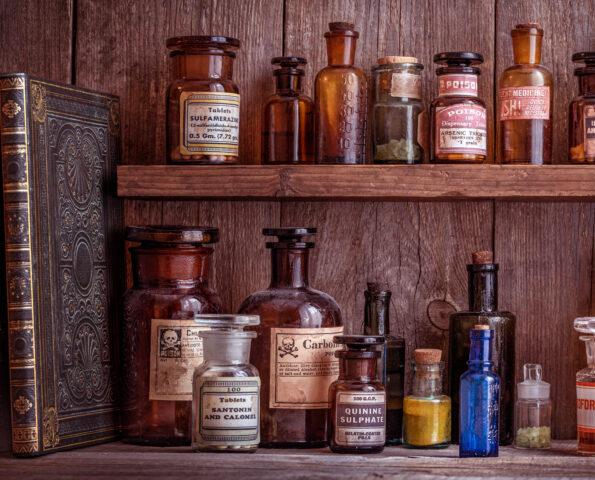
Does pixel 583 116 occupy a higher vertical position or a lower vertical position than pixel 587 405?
higher

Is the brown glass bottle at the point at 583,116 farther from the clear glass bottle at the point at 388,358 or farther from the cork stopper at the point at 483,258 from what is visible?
the clear glass bottle at the point at 388,358

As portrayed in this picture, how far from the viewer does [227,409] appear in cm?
114

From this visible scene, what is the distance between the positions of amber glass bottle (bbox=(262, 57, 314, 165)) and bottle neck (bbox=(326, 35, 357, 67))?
0.04 metres

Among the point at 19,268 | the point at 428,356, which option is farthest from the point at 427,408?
the point at 19,268

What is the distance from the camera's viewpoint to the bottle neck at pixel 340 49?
4.25 feet

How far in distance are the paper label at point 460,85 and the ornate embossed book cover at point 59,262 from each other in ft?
1.61

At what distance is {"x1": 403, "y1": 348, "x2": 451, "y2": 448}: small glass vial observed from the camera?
1.21 metres

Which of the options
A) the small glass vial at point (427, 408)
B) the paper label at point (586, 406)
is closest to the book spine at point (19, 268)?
the small glass vial at point (427, 408)

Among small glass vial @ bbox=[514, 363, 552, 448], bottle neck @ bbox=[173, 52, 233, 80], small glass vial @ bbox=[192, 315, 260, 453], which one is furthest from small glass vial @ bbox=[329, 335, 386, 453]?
bottle neck @ bbox=[173, 52, 233, 80]

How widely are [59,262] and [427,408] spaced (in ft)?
1.72

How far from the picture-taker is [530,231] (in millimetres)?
1383

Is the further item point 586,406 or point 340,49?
point 340,49

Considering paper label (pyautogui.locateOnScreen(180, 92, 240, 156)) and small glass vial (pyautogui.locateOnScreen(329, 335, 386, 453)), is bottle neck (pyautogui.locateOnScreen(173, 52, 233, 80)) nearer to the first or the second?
paper label (pyautogui.locateOnScreen(180, 92, 240, 156))

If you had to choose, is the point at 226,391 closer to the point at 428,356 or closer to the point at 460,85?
the point at 428,356
